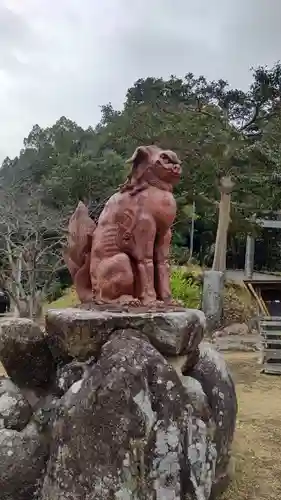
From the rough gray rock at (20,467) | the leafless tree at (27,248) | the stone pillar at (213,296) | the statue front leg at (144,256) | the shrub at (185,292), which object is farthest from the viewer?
the leafless tree at (27,248)

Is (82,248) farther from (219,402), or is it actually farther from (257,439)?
(257,439)

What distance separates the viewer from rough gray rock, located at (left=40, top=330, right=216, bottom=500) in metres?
2.89

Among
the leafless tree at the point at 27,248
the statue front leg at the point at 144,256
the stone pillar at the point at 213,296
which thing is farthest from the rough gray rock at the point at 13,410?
the leafless tree at the point at 27,248

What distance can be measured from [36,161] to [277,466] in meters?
22.9

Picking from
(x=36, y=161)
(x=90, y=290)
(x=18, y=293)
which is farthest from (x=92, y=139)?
(x=90, y=290)

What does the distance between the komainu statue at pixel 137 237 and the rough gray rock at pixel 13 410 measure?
0.78 metres

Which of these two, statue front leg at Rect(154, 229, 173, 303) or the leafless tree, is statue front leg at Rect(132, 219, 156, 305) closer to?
statue front leg at Rect(154, 229, 173, 303)

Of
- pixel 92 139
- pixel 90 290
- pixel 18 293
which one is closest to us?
pixel 90 290

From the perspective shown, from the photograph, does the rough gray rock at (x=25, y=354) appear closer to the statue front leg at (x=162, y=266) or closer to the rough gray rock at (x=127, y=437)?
the rough gray rock at (x=127, y=437)

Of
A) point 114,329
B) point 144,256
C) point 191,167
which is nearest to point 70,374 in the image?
point 114,329

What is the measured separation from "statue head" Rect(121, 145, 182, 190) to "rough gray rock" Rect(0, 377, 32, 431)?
1499mm

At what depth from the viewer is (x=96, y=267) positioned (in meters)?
3.82

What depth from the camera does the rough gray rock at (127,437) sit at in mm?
2893

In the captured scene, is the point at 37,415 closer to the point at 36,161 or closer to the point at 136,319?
the point at 136,319
